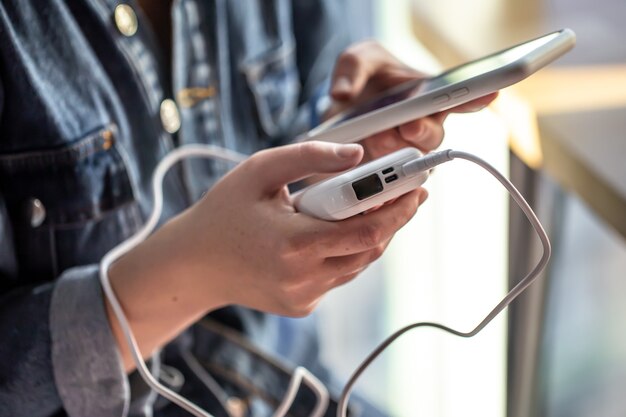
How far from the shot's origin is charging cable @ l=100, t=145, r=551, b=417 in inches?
16.9

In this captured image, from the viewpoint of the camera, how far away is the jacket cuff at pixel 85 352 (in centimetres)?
56

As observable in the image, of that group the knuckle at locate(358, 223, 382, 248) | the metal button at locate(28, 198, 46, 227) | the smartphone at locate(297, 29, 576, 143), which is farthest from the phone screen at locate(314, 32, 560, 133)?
the metal button at locate(28, 198, 46, 227)

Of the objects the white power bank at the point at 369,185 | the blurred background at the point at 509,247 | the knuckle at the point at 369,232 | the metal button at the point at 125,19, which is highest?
the metal button at the point at 125,19

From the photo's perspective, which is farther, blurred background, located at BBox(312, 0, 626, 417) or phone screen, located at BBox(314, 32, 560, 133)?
blurred background, located at BBox(312, 0, 626, 417)

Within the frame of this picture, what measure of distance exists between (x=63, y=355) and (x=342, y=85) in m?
0.29

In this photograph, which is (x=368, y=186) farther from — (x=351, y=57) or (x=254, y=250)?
(x=351, y=57)

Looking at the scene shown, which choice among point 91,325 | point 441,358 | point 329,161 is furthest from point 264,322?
point 441,358

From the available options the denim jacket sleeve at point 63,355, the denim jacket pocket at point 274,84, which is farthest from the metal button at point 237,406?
the denim jacket pocket at point 274,84

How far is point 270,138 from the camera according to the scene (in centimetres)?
82

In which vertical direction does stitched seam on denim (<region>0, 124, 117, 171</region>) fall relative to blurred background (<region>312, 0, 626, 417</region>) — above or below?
above

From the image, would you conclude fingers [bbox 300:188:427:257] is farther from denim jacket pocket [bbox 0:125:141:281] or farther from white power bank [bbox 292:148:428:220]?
denim jacket pocket [bbox 0:125:141:281]

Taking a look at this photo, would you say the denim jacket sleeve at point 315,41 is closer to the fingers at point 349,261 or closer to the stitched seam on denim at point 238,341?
the stitched seam on denim at point 238,341

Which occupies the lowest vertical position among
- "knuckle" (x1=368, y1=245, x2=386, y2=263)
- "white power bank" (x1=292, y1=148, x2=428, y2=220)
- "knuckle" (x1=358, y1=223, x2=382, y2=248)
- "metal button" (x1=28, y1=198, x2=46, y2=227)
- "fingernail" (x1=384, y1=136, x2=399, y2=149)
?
"knuckle" (x1=368, y1=245, x2=386, y2=263)

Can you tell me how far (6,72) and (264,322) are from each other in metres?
0.34
